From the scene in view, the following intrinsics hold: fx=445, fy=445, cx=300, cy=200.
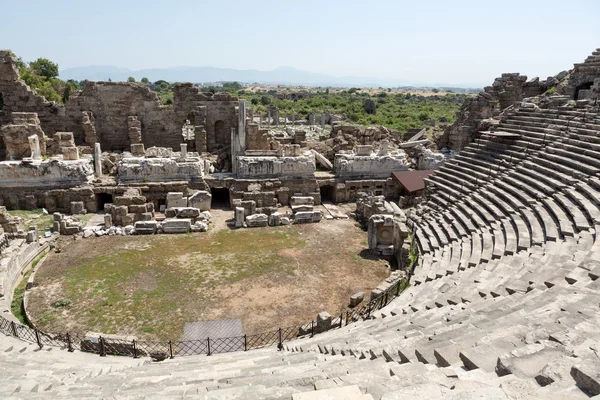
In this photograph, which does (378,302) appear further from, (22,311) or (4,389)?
(22,311)

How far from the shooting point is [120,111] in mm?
27656

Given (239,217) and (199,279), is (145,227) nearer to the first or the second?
(239,217)

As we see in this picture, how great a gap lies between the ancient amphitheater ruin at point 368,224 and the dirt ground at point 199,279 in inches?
37.9

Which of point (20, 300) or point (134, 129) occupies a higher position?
point (134, 129)

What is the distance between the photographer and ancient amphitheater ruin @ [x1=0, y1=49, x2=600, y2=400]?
6141 millimetres

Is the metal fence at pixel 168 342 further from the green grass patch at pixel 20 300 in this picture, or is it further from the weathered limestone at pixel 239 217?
the weathered limestone at pixel 239 217

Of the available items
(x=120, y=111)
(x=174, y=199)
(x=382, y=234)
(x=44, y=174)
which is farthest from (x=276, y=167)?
(x=120, y=111)

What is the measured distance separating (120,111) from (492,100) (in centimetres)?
2305

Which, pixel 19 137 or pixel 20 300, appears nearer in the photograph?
pixel 20 300

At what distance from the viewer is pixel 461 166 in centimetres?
2003

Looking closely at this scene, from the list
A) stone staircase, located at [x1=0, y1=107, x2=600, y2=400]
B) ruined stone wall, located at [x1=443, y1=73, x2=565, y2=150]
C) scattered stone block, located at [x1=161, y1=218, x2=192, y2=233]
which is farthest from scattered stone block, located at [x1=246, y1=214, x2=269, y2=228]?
ruined stone wall, located at [x1=443, y1=73, x2=565, y2=150]

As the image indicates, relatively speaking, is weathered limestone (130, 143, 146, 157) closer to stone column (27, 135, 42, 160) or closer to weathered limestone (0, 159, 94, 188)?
weathered limestone (0, 159, 94, 188)

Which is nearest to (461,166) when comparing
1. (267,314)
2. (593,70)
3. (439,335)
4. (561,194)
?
(561,194)

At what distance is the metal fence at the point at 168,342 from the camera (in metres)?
10.2
